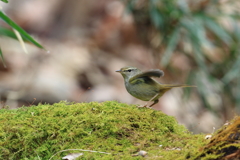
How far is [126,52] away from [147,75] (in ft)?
16.8

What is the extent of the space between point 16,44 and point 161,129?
5.70 metres

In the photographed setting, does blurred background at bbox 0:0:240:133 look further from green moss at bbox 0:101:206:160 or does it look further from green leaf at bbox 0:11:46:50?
green leaf at bbox 0:11:46:50

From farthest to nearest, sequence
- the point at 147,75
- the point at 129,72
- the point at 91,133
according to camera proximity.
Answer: the point at 129,72 → the point at 147,75 → the point at 91,133

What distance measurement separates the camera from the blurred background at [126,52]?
7.04 m

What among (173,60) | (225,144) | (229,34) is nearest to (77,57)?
(173,60)

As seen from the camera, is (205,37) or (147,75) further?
(205,37)

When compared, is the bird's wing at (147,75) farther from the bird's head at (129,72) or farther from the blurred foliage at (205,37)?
the blurred foliage at (205,37)

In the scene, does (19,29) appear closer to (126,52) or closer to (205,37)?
(205,37)

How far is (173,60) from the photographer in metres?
8.23

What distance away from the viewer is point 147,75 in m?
3.49

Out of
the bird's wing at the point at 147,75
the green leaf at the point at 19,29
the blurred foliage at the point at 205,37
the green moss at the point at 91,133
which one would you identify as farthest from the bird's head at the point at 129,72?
the blurred foliage at the point at 205,37

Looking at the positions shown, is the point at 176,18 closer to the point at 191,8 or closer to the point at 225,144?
the point at 191,8

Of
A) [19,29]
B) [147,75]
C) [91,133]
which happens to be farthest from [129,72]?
[19,29]

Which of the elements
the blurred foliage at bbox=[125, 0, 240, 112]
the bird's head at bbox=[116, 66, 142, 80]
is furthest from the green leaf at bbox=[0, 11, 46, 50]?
the blurred foliage at bbox=[125, 0, 240, 112]
